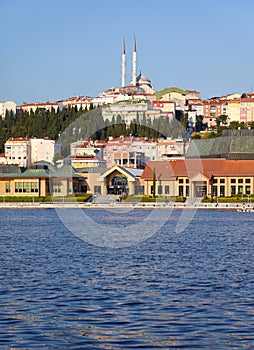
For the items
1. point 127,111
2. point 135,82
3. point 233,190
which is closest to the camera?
point 233,190

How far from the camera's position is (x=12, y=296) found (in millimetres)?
18281

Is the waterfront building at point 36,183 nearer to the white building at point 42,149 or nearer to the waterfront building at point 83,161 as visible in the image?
the waterfront building at point 83,161

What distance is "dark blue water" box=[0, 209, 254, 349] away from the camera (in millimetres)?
14375

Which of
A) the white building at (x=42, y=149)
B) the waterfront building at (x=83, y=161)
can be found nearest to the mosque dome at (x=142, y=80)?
the white building at (x=42, y=149)

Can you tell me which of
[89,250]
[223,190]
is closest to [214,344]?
[89,250]

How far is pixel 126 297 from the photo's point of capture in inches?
718

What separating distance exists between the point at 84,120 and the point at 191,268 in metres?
124

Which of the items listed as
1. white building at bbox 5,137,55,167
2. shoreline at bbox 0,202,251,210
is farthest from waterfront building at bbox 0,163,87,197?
white building at bbox 5,137,55,167

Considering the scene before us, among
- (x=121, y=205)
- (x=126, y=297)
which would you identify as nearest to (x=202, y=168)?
(x=121, y=205)

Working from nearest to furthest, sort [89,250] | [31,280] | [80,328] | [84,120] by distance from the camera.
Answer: [80,328]
[31,280]
[89,250]
[84,120]

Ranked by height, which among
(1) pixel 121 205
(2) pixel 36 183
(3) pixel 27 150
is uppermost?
(3) pixel 27 150

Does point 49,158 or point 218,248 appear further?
point 49,158

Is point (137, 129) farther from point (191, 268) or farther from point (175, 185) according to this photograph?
point (191, 268)

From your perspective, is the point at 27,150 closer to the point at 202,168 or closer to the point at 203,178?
the point at 202,168
